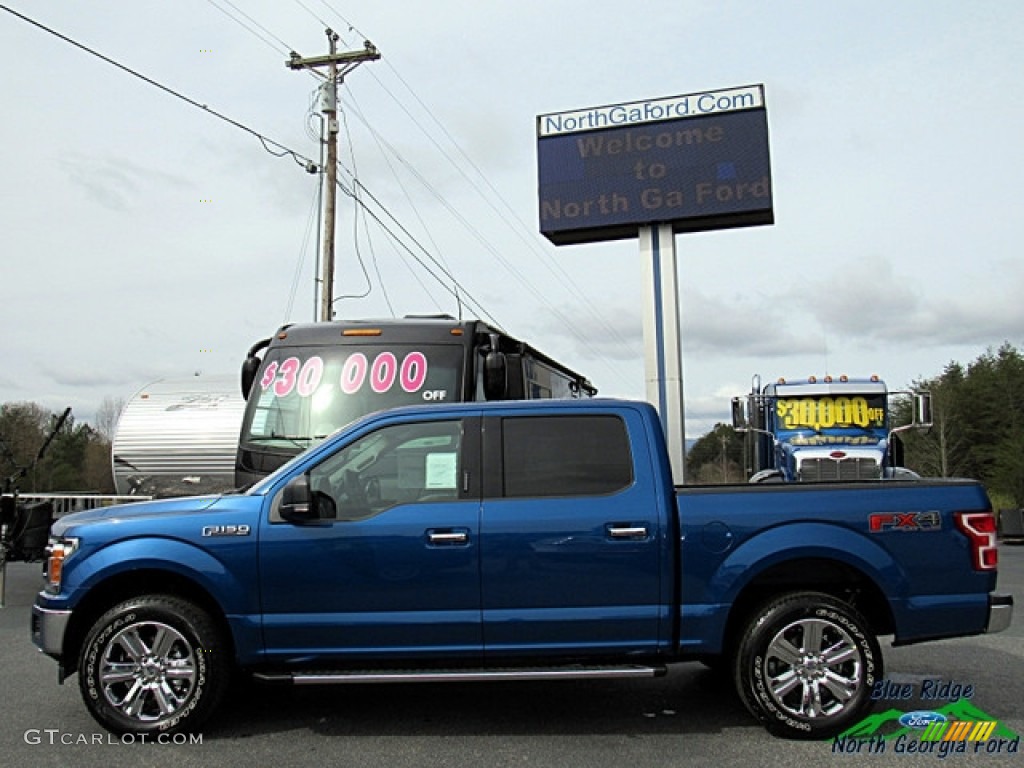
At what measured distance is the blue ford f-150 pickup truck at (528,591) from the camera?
5.11 m

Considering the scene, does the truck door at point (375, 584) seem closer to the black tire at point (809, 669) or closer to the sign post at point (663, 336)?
the black tire at point (809, 669)

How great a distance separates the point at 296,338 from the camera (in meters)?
9.73

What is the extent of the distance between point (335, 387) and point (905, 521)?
5.81 meters

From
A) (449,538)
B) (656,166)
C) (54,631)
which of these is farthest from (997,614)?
(656,166)

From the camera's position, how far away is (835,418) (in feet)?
53.8

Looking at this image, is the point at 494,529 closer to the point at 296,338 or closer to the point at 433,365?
the point at 433,365

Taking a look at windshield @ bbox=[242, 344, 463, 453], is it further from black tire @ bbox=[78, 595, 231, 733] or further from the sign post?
the sign post

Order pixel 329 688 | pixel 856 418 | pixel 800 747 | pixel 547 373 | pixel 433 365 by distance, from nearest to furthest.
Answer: pixel 800 747 → pixel 329 688 → pixel 433 365 → pixel 547 373 → pixel 856 418

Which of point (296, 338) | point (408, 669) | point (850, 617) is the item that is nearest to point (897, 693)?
point (850, 617)

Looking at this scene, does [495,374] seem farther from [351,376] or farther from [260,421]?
[260,421]

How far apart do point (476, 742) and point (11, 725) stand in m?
2.87

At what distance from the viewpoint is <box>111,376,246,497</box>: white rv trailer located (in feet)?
41.6

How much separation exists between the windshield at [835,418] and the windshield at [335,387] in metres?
9.18

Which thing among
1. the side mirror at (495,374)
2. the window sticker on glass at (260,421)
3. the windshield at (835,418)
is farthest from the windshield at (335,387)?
the windshield at (835,418)
